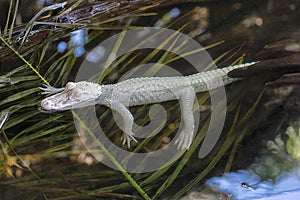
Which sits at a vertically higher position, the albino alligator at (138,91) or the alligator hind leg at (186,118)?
the albino alligator at (138,91)

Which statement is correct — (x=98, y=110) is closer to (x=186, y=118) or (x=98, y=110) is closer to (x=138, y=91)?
(x=138, y=91)

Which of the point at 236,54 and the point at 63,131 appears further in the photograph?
the point at 236,54

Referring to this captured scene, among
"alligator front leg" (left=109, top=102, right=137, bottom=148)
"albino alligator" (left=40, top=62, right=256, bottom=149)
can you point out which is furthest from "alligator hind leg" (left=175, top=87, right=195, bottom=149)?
"alligator front leg" (left=109, top=102, right=137, bottom=148)

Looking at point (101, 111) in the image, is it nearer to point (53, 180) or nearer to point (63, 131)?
point (63, 131)

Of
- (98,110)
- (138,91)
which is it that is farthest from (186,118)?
(98,110)

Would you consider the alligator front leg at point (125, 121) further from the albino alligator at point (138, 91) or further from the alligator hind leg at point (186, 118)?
→ the alligator hind leg at point (186, 118)

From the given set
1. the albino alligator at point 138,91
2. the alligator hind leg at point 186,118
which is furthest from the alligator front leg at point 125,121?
the alligator hind leg at point 186,118

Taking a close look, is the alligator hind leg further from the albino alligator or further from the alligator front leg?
the alligator front leg

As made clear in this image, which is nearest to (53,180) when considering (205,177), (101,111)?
(101,111)
